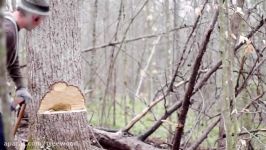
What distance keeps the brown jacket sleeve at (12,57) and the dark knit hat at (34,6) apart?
0.23m

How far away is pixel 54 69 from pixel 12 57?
2.86 feet

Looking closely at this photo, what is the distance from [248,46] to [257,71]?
1.61m

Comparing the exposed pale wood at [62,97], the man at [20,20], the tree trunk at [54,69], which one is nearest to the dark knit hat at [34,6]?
the man at [20,20]

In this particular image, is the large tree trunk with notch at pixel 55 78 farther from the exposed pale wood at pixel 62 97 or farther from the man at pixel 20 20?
the man at pixel 20 20

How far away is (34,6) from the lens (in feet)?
12.4

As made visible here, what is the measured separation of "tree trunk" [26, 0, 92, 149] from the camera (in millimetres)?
4621

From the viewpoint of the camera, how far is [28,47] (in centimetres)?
464

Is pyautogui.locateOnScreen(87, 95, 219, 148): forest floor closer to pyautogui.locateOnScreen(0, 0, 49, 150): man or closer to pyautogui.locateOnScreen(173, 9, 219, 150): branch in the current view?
pyautogui.locateOnScreen(173, 9, 219, 150): branch

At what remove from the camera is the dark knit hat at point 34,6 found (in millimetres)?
3711

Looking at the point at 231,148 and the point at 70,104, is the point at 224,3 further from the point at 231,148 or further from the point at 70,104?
the point at 70,104

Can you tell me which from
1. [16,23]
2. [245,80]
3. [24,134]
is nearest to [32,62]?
[16,23]

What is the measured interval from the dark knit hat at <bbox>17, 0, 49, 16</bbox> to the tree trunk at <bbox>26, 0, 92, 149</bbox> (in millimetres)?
778

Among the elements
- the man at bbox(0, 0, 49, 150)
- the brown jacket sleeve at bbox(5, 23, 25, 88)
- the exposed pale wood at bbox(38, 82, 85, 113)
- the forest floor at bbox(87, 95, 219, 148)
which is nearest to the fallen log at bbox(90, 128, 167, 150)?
the forest floor at bbox(87, 95, 219, 148)

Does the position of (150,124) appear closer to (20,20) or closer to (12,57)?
(12,57)
